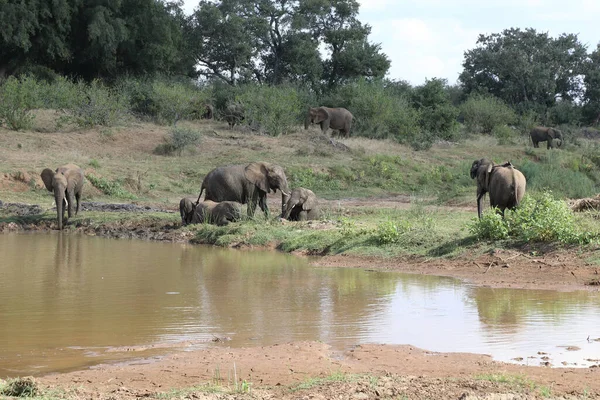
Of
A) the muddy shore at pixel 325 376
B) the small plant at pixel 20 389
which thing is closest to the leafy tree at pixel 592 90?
the muddy shore at pixel 325 376

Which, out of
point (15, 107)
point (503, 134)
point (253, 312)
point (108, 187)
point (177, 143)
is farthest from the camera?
point (503, 134)

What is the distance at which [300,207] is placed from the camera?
18422 millimetres

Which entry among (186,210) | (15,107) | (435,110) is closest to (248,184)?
(186,210)

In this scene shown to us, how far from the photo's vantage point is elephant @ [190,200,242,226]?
17844 mm

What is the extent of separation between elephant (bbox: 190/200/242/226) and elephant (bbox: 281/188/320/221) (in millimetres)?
1003

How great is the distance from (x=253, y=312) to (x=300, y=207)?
8855 mm

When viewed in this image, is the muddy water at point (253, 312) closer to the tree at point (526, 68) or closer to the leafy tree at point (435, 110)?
the leafy tree at point (435, 110)

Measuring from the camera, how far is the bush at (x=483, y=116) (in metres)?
45.6

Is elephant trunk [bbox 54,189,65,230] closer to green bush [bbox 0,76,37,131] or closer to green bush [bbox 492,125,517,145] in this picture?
green bush [bbox 0,76,37,131]

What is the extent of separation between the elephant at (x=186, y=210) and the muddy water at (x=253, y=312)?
435cm

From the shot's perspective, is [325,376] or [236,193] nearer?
[325,376]

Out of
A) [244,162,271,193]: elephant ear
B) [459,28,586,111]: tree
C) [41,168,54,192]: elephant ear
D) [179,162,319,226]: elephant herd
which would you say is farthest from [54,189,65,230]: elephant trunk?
[459,28,586,111]: tree

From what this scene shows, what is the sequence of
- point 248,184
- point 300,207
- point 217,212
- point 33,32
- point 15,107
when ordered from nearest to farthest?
point 217,212 < point 300,207 < point 248,184 < point 15,107 < point 33,32

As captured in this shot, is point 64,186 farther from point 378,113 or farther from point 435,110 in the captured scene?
point 435,110
